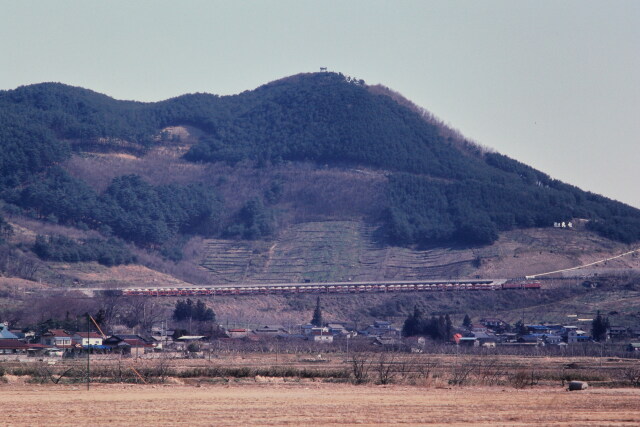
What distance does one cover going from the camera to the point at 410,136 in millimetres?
168000

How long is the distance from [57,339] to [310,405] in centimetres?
3959

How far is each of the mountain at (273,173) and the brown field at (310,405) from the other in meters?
92.0

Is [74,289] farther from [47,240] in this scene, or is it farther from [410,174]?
[410,174]

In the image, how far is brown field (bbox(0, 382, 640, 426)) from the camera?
27.4m

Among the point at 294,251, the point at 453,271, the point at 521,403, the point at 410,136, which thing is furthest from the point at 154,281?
the point at 521,403

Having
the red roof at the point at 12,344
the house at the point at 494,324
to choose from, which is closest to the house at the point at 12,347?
the red roof at the point at 12,344

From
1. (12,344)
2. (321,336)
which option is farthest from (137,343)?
(321,336)

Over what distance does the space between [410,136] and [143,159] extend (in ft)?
139

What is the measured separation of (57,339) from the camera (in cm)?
6688

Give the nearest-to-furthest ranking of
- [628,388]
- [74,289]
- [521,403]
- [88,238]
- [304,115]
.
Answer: [521,403], [628,388], [74,289], [88,238], [304,115]

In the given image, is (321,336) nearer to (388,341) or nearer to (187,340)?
(388,341)

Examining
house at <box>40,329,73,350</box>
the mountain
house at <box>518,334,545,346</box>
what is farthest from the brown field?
the mountain

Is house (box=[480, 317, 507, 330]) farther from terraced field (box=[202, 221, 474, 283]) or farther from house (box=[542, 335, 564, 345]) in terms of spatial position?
terraced field (box=[202, 221, 474, 283])

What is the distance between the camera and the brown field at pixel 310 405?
2736 cm
